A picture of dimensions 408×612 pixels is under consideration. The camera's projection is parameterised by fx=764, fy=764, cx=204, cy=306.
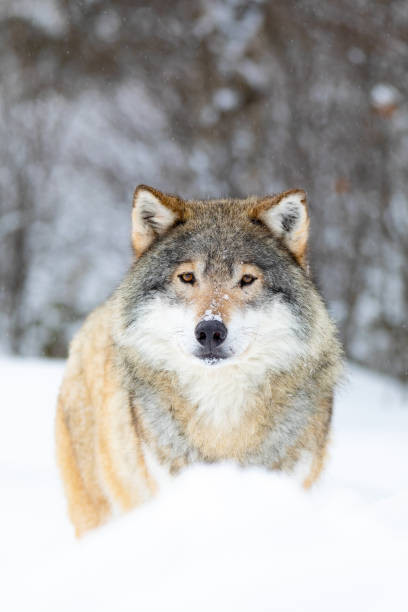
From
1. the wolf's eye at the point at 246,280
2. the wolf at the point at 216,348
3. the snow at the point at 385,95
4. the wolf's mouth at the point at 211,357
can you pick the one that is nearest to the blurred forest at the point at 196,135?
the snow at the point at 385,95

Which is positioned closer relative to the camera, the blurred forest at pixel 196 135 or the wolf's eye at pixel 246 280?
the wolf's eye at pixel 246 280

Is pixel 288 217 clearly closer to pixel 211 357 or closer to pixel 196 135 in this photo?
pixel 211 357

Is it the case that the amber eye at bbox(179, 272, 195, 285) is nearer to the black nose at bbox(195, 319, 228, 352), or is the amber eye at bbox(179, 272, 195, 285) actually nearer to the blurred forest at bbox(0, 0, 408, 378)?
the black nose at bbox(195, 319, 228, 352)

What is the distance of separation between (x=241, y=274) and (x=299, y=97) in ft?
24.6

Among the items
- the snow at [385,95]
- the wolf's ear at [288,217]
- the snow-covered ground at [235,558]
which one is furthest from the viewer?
the snow at [385,95]

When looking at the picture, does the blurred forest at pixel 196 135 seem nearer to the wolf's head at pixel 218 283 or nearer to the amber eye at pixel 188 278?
the wolf's head at pixel 218 283

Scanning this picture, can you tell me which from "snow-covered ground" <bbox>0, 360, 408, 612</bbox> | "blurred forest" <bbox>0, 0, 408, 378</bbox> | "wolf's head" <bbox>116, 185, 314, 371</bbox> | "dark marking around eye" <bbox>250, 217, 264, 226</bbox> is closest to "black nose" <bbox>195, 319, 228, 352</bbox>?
"wolf's head" <bbox>116, 185, 314, 371</bbox>

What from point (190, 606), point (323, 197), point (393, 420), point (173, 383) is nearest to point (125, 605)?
point (190, 606)

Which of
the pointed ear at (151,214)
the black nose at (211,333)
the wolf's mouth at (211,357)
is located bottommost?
the wolf's mouth at (211,357)

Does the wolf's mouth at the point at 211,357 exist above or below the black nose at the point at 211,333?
below

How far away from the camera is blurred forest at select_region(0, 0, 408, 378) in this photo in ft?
31.9

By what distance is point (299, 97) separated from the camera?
1047cm

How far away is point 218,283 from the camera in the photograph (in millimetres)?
3510

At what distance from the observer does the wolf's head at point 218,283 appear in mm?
3416
